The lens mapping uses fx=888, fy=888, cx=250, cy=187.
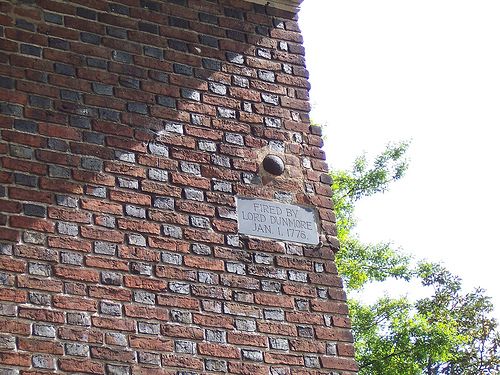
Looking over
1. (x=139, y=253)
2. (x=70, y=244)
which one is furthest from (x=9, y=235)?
(x=139, y=253)

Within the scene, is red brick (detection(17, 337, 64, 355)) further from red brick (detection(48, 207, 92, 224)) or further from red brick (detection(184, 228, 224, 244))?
red brick (detection(184, 228, 224, 244))

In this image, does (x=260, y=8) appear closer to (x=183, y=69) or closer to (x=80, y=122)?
(x=183, y=69)

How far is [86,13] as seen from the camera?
16.5 ft

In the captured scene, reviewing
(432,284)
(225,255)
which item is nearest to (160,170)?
(225,255)

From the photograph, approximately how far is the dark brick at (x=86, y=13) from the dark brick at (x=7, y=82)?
0.61 m

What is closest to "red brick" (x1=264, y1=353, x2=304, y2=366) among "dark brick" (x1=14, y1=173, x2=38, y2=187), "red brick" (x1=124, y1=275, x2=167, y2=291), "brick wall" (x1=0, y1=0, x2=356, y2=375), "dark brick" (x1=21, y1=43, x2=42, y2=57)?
"brick wall" (x1=0, y1=0, x2=356, y2=375)

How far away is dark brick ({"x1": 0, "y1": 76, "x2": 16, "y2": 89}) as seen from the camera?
15.1 feet

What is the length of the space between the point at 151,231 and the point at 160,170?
377 millimetres

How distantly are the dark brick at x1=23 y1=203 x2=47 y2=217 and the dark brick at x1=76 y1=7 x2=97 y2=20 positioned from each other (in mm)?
1217

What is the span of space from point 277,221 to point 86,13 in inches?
62.7

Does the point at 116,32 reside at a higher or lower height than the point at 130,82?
higher

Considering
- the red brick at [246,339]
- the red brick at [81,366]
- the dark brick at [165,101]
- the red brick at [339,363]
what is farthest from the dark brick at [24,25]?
the red brick at [339,363]

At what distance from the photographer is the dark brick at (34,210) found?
4367 mm

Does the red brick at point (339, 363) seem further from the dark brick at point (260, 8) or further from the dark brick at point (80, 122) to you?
the dark brick at point (260, 8)
